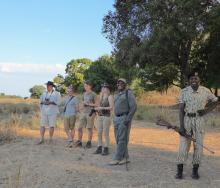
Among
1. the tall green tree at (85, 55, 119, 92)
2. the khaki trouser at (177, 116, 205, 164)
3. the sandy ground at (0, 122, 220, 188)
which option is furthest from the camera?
the tall green tree at (85, 55, 119, 92)

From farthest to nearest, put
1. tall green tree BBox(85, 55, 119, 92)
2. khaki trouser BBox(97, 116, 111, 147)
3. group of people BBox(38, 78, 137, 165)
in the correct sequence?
tall green tree BBox(85, 55, 119, 92) → khaki trouser BBox(97, 116, 111, 147) → group of people BBox(38, 78, 137, 165)

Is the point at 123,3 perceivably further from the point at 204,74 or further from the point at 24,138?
the point at 24,138

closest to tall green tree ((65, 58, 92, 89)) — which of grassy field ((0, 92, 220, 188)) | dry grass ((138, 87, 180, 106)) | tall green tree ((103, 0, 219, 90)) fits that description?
dry grass ((138, 87, 180, 106))

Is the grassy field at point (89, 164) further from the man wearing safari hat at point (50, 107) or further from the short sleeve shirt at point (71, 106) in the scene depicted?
the short sleeve shirt at point (71, 106)

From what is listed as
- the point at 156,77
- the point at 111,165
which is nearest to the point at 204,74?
the point at 156,77

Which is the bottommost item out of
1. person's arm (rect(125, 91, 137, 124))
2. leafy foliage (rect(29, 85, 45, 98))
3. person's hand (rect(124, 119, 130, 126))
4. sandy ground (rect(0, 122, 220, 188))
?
sandy ground (rect(0, 122, 220, 188))

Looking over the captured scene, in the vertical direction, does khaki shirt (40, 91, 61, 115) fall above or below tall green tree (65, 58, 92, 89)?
below

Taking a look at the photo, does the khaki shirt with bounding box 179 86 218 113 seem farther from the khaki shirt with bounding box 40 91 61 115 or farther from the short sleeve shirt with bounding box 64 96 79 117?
the khaki shirt with bounding box 40 91 61 115

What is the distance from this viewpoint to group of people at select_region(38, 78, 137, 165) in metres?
11.0

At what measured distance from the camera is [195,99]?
9.56m

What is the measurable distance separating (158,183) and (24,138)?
7.23m

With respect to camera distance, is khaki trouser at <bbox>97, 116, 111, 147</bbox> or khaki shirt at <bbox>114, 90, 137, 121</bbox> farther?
khaki trouser at <bbox>97, 116, 111, 147</bbox>

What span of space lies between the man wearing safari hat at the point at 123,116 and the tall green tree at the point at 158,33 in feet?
47.9

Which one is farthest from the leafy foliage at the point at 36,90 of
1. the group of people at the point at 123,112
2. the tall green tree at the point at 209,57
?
the group of people at the point at 123,112
